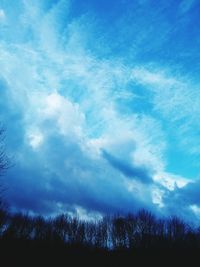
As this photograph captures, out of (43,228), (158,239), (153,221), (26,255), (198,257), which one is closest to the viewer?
(198,257)

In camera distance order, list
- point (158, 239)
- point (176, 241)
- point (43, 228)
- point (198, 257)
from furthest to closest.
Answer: point (43, 228) < point (158, 239) < point (176, 241) < point (198, 257)

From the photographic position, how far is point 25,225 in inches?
2330

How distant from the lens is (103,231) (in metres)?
61.4

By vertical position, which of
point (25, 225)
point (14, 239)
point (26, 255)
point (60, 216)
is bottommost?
point (26, 255)

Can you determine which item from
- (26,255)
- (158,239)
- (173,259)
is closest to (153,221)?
(158,239)

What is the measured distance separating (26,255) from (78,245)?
1619 cm

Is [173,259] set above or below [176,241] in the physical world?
below

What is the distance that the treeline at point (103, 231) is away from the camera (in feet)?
173

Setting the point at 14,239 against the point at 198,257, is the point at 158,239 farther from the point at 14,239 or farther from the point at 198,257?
the point at 14,239

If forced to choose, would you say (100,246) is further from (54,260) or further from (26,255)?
(26,255)

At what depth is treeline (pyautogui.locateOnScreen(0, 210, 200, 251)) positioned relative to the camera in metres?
52.6

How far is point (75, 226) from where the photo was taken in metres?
62.0

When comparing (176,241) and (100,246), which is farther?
(100,246)

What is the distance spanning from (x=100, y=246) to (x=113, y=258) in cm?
795
